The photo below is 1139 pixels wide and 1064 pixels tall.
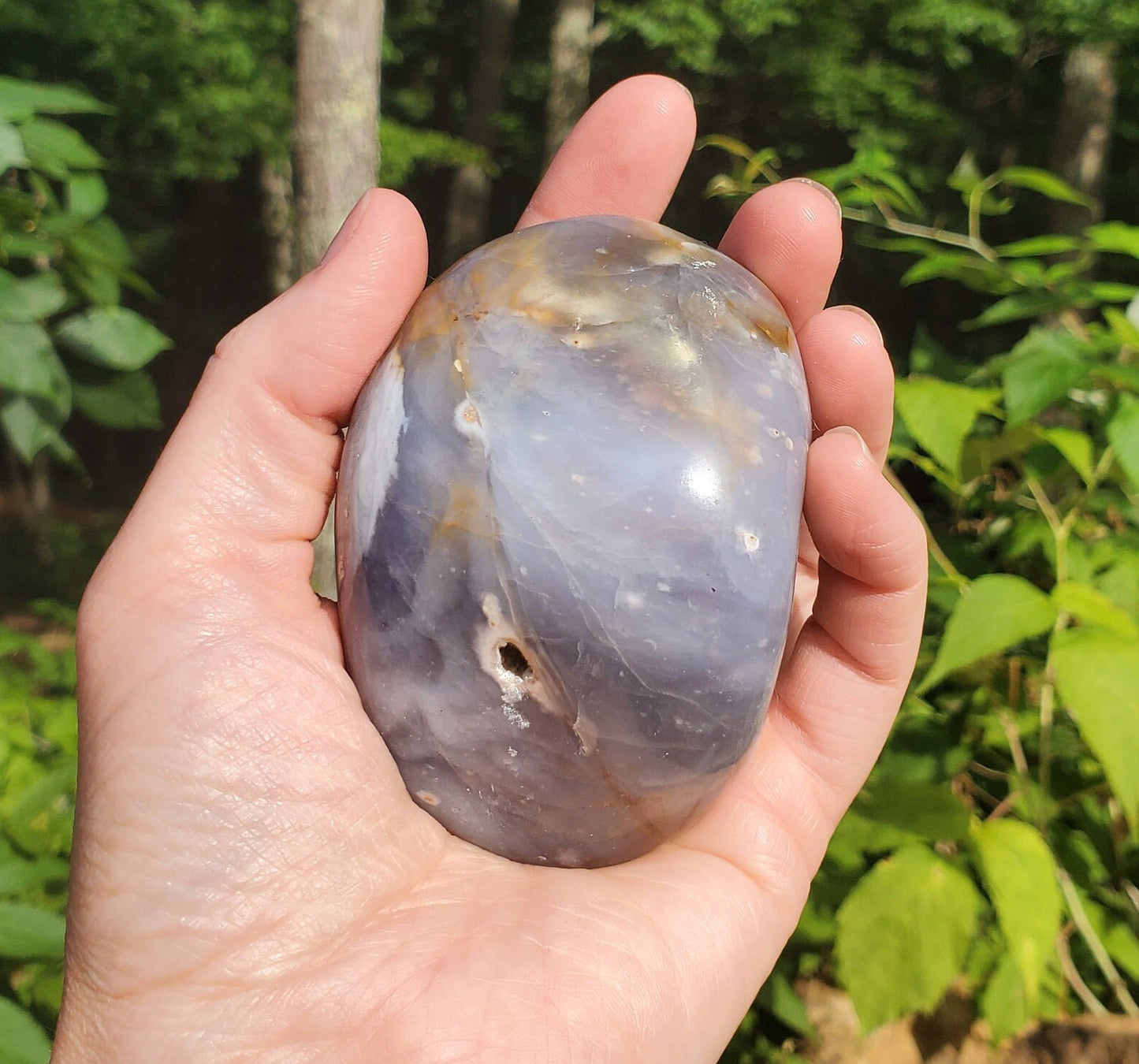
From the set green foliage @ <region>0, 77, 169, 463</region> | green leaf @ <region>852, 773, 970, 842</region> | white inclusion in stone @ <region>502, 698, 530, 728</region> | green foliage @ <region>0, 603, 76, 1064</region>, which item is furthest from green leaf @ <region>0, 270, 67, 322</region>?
green leaf @ <region>852, 773, 970, 842</region>

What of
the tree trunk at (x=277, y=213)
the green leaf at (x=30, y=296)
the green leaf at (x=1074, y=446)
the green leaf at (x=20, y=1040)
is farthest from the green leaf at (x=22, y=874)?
the tree trunk at (x=277, y=213)

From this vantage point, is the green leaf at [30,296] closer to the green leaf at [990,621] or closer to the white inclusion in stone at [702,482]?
the white inclusion in stone at [702,482]

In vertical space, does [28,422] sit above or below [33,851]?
above

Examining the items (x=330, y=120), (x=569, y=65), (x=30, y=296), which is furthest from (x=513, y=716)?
(x=569, y=65)

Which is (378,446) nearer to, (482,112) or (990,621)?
(990,621)

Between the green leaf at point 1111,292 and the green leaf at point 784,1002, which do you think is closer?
the green leaf at point 1111,292

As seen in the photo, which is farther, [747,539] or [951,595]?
[951,595]

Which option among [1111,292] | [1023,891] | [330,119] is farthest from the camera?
[330,119]
